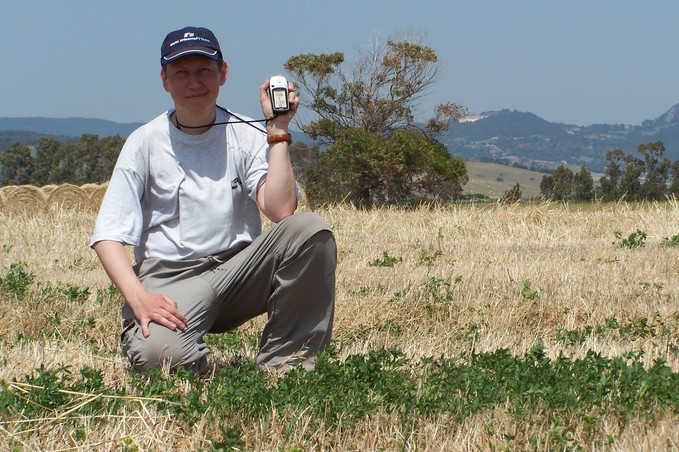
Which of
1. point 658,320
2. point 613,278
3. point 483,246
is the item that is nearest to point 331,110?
point 483,246

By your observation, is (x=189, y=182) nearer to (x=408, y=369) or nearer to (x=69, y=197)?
(x=408, y=369)

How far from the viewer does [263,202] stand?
5320 mm

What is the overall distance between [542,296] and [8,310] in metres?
3.85

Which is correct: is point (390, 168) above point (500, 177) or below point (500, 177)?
above

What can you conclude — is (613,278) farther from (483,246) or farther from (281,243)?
(281,243)

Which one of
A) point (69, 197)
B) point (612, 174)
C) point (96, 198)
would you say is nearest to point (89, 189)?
point (96, 198)

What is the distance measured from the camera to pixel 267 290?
5.44 meters

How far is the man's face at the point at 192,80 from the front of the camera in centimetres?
527

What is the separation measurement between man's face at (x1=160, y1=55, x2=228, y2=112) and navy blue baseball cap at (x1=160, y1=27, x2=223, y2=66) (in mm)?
58

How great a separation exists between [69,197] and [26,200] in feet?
5.40

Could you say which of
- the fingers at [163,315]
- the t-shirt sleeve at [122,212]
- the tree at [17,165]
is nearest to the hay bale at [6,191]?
the t-shirt sleeve at [122,212]

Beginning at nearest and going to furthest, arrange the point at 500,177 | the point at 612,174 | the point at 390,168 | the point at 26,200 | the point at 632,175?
the point at 26,200
the point at 390,168
the point at 632,175
the point at 612,174
the point at 500,177

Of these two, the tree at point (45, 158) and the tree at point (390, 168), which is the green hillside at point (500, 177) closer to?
the tree at point (45, 158)

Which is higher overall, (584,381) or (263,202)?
(263,202)
